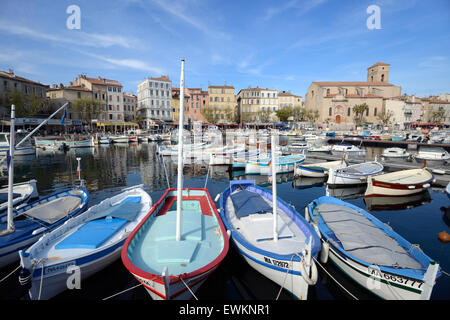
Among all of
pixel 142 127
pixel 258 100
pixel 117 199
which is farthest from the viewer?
pixel 258 100

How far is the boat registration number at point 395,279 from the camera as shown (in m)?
6.11

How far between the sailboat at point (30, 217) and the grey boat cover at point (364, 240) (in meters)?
12.0

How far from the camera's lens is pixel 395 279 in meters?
6.43

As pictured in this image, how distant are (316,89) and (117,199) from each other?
10223cm

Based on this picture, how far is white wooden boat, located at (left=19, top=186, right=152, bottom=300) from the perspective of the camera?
643 centimetres

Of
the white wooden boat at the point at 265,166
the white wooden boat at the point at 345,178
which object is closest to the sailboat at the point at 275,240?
the white wooden boat at the point at 345,178

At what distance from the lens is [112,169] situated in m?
28.7

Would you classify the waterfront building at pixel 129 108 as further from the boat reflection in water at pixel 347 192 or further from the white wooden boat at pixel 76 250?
the boat reflection in water at pixel 347 192

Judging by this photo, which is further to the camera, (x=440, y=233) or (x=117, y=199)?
(x=117, y=199)

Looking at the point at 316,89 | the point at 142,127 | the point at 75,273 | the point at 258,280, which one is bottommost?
the point at 258,280

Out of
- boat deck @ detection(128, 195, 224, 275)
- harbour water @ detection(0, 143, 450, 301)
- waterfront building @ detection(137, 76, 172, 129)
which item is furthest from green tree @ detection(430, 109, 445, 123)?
boat deck @ detection(128, 195, 224, 275)

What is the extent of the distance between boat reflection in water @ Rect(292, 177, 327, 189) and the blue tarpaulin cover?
10.5 metres
